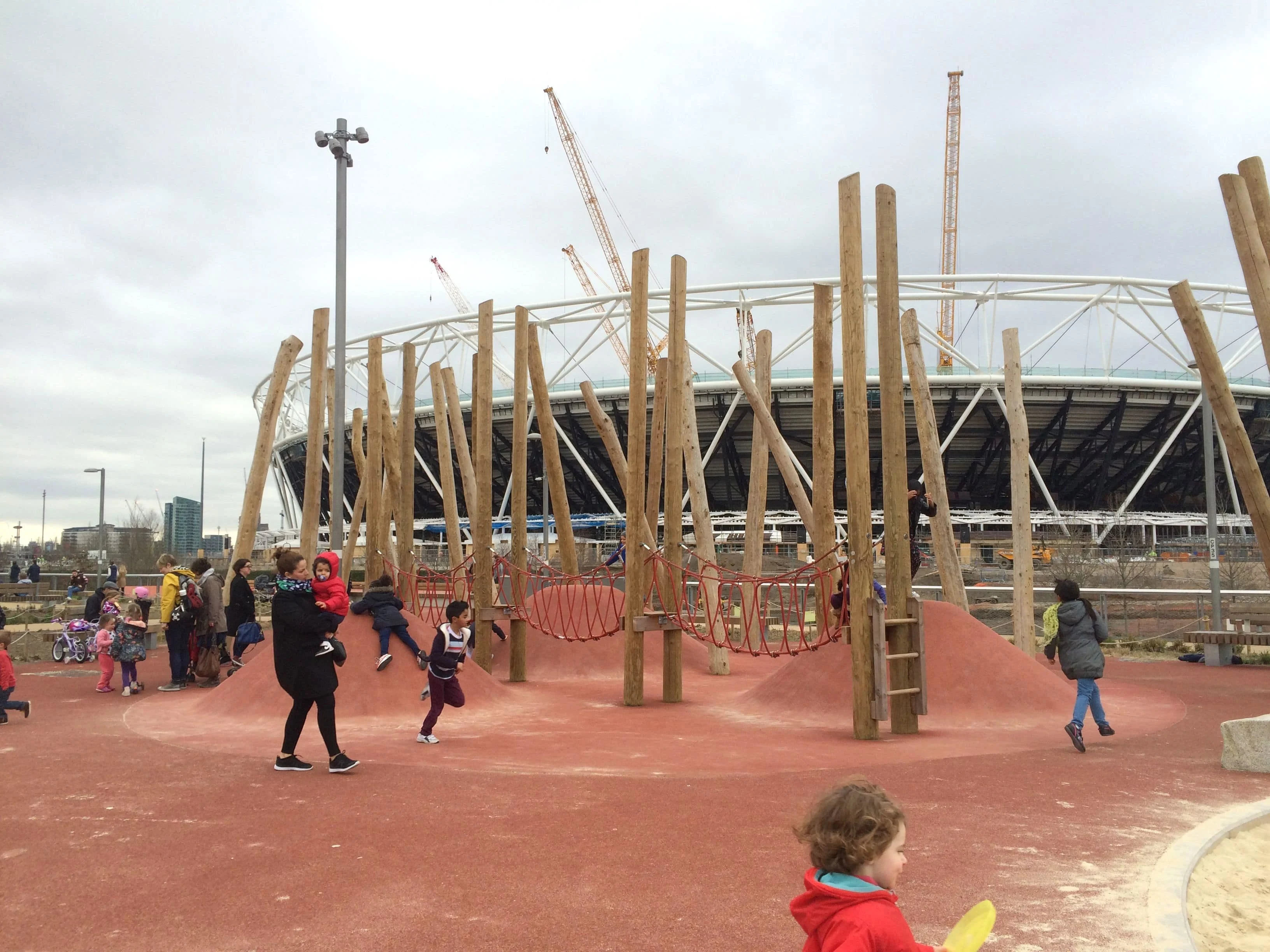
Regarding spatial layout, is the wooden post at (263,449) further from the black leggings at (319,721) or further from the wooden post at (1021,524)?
the wooden post at (1021,524)

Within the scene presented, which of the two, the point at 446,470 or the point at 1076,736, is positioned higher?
the point at 446,470

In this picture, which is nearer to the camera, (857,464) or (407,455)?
(857,464)

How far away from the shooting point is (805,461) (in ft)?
152

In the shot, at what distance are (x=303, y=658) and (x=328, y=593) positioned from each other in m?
0.47

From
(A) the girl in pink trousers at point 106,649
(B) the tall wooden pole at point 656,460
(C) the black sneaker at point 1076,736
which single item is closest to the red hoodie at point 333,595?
(B) the tall wooden pole at point 656,460

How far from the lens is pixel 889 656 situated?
815cm

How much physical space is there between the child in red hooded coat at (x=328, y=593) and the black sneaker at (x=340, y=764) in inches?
25.7

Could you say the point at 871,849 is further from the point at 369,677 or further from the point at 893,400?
the point at 369,677

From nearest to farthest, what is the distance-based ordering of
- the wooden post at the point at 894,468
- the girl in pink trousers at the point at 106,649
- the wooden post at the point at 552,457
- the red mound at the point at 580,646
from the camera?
1. the wooden post at the point at 894,468
2. the girl in pink trousers at the point at 106,649
3. the red mound at the point at 580,646
4. the wooden post at the point at 552,457

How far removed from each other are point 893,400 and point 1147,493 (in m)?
44.5

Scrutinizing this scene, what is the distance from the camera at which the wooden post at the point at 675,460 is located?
10328mm

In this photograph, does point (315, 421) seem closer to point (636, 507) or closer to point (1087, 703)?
point (636, 507)

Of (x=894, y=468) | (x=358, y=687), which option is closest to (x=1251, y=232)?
(x=894, y=468)

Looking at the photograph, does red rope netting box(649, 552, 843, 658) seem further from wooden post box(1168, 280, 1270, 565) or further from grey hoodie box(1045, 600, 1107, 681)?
wooden post box(1168, 280, 1270, 565)
